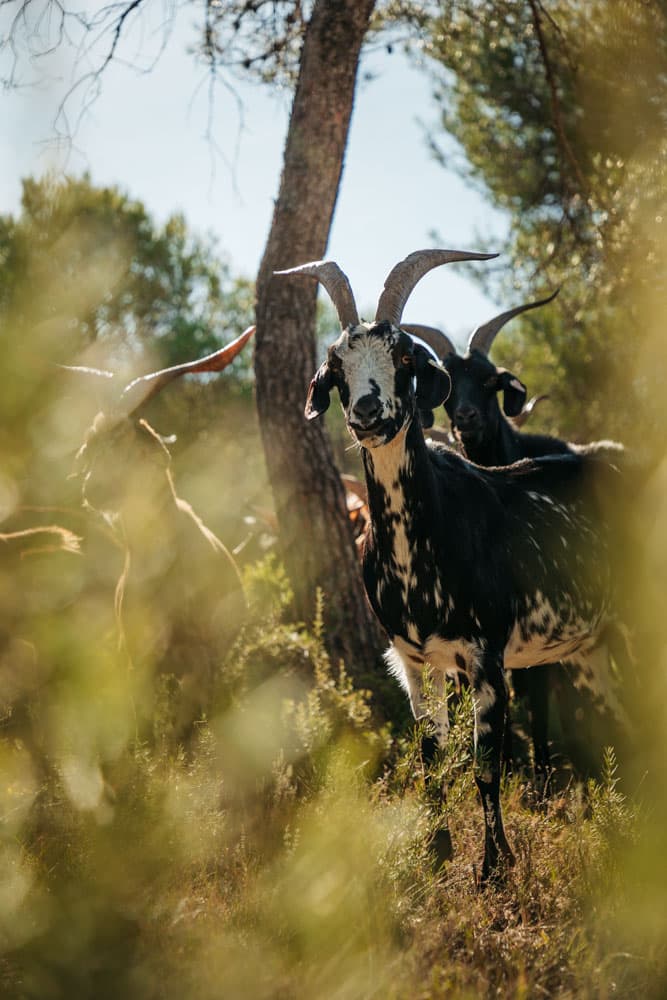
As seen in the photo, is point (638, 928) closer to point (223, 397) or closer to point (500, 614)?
point (500, 614)

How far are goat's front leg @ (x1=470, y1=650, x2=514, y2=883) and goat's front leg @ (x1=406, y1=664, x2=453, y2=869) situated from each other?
0.62 feet

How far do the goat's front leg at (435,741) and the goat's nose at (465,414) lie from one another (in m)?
2.48

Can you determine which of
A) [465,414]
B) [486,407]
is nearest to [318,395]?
[465,414]

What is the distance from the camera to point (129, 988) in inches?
131

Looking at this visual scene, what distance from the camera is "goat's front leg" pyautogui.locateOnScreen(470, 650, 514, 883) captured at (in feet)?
14.4

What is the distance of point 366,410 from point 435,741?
197 cm

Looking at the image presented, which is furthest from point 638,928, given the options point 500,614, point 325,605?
point 325,605

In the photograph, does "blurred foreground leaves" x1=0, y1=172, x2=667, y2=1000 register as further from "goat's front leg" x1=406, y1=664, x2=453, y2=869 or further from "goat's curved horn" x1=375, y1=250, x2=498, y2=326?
"goat's curved horn" x1=375, y1=250, x2=498, y2=326

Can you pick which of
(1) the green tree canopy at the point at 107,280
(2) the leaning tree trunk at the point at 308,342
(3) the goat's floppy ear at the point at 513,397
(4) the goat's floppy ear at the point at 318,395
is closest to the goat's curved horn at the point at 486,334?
(3) the goat's floppy ear at the point at 513,397

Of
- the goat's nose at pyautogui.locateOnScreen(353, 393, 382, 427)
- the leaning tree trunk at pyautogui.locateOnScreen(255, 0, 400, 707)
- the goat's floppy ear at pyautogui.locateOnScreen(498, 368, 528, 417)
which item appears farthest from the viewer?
the leaning tree trunk at pyautogui.locateOnScreen(255, 0, 400, 707)

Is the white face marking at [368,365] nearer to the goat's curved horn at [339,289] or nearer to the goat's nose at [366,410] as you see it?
the goat's nose at [366,410]

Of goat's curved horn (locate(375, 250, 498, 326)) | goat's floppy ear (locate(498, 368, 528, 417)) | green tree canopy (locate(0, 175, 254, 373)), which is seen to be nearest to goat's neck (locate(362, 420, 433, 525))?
goat's curved horn (locate(375, 250, 498, 326))

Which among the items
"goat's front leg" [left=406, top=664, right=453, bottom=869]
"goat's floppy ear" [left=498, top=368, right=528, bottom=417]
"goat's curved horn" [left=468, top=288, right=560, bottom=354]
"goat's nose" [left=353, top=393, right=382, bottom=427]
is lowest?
"goat's front leg" [left=406, top=664, right=453, bottom=869]

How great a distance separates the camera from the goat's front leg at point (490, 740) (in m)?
4.39
